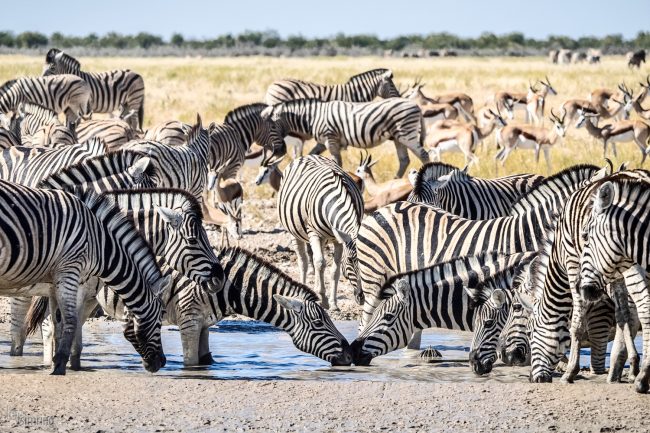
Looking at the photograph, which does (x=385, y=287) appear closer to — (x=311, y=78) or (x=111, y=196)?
(x=111, y=196)

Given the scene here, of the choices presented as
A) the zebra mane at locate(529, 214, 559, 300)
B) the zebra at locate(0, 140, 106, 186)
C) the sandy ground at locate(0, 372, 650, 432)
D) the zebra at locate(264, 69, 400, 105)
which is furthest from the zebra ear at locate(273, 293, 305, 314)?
the zebra at locate(264, 69, 400, 105)

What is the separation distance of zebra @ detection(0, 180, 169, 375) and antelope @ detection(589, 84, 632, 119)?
849 inches

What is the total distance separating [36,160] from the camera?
1179 cm

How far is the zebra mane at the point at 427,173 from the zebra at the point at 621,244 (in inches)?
184

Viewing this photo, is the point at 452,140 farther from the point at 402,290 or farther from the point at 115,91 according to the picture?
the point at 402,290

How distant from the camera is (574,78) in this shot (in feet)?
137

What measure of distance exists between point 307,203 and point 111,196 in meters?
2.77

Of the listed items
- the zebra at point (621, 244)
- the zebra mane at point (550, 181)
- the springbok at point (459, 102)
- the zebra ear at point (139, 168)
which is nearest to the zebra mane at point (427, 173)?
the zebra mane at point (550, 181)

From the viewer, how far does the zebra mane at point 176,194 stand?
341 inches

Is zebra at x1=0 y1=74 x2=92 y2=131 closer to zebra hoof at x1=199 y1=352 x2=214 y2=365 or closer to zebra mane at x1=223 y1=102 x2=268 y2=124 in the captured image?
zebra mane at x1=223 y1=102 x2=268 y2=124

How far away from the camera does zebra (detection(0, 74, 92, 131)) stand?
21.1 metres

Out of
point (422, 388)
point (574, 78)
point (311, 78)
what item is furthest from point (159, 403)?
point (574, 78)

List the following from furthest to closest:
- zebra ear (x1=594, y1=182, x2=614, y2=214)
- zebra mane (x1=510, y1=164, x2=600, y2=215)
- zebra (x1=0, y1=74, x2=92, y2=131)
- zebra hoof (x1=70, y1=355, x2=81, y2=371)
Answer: zebra (x1=0, y1=74, x2=92, y2=131)
zebra mane (x1=510, y1=164, x2=600, y2=215)
zebra hoof (x1=70, y1=355, x2=81, y2=371)
zebra ear (x1=594, y1=182, x2=614, y2=214)

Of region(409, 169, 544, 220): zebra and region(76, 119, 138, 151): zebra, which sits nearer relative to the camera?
region(409, 169, 544, 220): zebra
